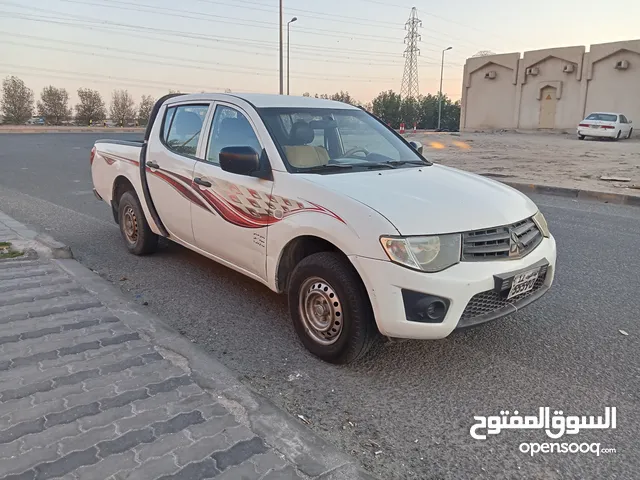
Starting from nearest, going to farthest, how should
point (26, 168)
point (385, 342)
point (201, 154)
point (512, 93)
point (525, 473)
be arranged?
point (525, 473) < point (385, 342) < point (201, 154) < point (26, 168) < point (512, 93)

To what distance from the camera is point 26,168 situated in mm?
15398

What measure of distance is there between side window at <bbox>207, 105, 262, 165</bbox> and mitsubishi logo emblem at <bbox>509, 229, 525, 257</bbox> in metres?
1.99

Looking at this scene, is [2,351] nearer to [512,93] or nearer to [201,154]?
[201,154]

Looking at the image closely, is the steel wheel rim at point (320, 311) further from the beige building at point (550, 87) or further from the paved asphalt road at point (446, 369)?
the beige building at point (550, 87)

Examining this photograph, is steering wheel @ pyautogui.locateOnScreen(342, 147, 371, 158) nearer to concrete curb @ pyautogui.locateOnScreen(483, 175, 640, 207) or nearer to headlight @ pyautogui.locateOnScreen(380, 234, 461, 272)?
headlight @ pyautogui.locateOnScreen(380, 234, 461, 272)

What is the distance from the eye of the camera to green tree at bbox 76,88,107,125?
61.0m

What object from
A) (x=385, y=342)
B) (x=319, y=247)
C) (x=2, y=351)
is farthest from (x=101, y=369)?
(x=385, y=342)

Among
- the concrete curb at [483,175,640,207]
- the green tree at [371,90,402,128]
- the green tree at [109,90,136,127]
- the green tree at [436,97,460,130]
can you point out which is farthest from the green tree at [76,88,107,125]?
the concrete curb at [483,175,640,207]

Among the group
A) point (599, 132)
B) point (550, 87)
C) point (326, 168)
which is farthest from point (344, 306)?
point (550, 87)

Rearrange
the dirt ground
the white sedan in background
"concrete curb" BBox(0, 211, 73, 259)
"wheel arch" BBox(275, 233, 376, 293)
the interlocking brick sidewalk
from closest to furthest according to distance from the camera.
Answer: the interlocking brick sidewalk < "wheel arch" BBox(275, 233, 376, 293) < "concrete curb" BBox(0, 211, 73, 259) < the dirt ground < the white sedan in background

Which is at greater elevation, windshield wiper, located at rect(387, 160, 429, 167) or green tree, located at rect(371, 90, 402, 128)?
green tree, located at rect(371, 90, 402, 128)

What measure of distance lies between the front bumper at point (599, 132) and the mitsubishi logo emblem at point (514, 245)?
29.5 m

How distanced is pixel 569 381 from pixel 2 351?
11.8ft

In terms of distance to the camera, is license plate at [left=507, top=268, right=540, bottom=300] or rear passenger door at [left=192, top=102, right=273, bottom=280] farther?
rear passenger door at [left=192, top=102, right=273, bottom=280]
